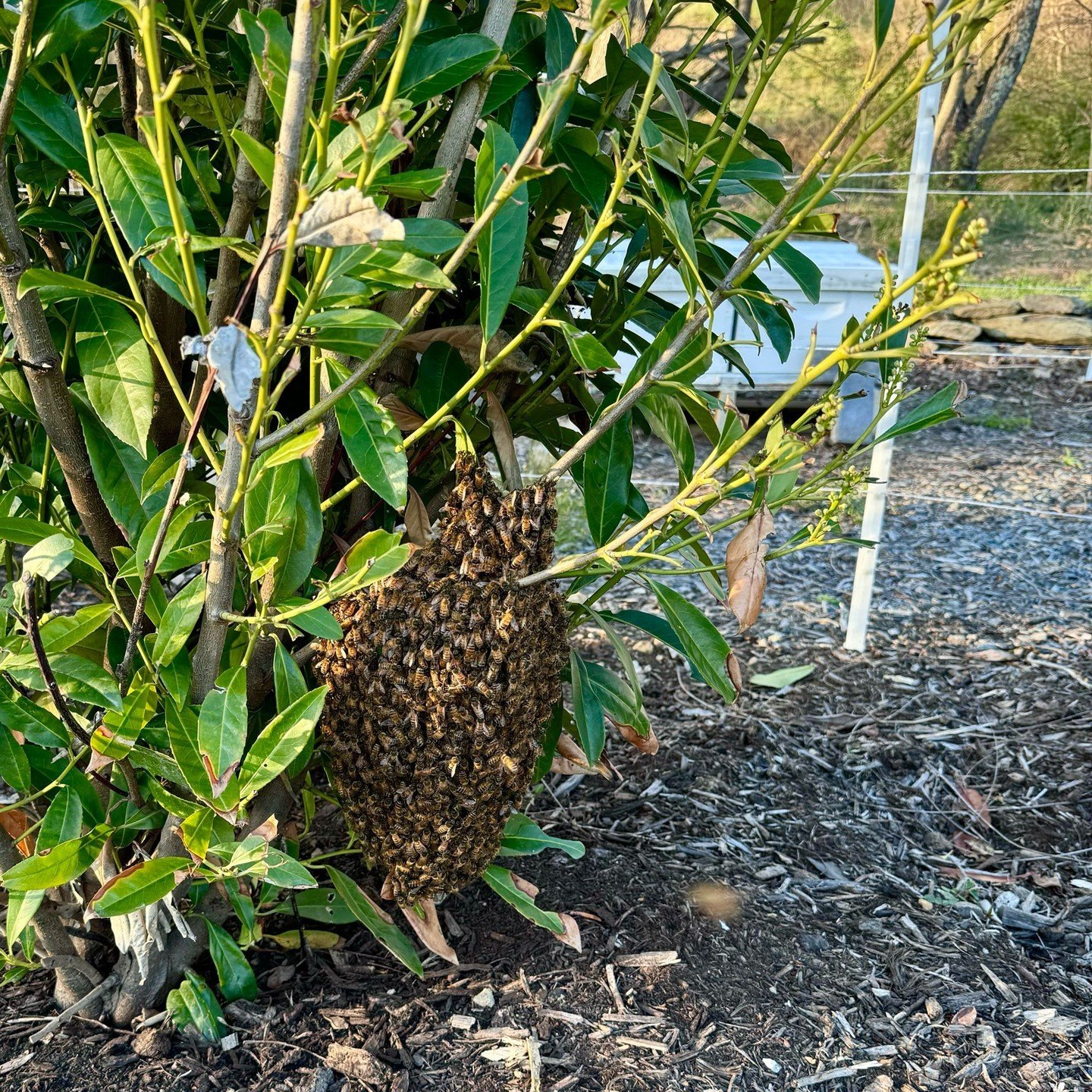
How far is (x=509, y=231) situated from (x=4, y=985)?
1.19m

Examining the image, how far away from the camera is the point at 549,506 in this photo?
1.19 m

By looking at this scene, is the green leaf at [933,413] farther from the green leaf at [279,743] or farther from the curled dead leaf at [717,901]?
the curled dead leaf at [717,901]

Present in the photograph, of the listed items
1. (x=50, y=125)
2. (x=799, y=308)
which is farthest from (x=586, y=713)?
(x=799, y=308)

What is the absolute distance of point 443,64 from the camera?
919mm

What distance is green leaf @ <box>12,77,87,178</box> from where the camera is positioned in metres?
0.97

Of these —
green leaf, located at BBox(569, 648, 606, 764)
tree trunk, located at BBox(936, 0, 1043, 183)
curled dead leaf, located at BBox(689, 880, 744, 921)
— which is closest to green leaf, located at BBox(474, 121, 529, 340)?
green leaf, located at BBox(569, 648, 606, 764)

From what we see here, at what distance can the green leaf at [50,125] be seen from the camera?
97 cm

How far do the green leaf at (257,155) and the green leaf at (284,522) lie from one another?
0.92ft

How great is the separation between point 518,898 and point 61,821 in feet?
1.83

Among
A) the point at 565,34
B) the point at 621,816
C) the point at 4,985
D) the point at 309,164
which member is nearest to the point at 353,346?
the point at 309,164

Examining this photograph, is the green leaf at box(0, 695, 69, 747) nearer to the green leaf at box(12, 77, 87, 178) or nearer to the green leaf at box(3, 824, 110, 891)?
the green leaf at box(3, 824, 110, 891)

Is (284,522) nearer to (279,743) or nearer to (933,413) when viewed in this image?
(279,743)

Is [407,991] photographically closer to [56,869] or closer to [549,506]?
[56,869]

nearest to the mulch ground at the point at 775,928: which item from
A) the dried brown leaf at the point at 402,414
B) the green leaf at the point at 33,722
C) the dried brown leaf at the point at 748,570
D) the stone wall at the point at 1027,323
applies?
the green leaf at the point at 33,722
